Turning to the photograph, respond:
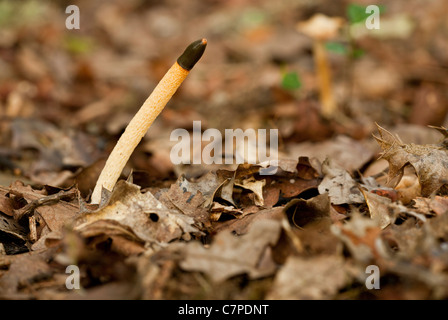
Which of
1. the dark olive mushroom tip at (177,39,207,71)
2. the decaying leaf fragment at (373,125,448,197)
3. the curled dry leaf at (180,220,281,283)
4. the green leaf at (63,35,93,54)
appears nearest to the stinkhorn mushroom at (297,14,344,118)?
the decaying leaf fragment at (373,125,448,197)

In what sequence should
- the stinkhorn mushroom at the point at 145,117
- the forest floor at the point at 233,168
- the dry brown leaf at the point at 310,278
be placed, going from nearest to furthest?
1. the dry brown leaf at the point at 310,278
2. the forest floor at the point at 233,168
3. the stinkhorn mushroom at the point at 145,117

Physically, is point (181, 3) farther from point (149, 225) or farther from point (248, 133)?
point (149, 225)

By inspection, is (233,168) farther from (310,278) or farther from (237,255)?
(310,278)

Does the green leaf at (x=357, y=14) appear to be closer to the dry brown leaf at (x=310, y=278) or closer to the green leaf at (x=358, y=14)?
the green leaf at (x=358, y=14)

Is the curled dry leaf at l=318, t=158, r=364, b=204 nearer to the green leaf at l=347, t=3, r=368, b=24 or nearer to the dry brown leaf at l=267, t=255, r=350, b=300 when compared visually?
the dry brown leaf at l=267, t=255, r=350, b=300

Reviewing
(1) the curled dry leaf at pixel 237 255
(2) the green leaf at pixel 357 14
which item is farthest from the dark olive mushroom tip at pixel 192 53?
(2) the green leaf at pixel 357 14

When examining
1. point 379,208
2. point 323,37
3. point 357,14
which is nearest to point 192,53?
point 379,208
